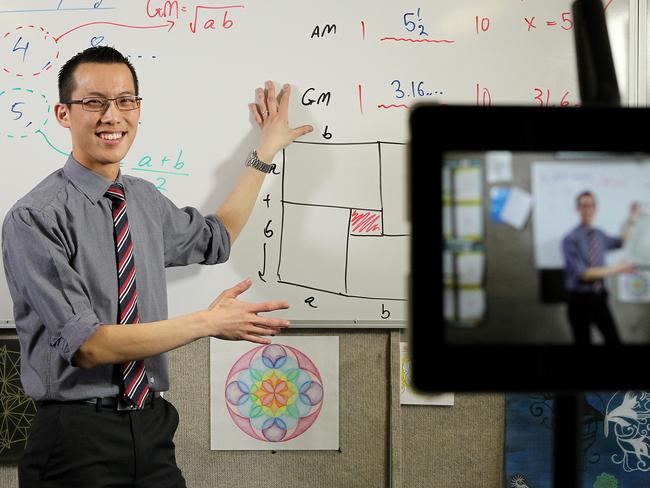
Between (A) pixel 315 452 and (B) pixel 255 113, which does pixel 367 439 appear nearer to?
(A) pixel 315 452

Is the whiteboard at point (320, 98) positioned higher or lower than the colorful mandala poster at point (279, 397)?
higher

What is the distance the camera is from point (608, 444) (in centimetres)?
200

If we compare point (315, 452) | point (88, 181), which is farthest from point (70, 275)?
point (315, 452)

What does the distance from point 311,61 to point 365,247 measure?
1.66 feet

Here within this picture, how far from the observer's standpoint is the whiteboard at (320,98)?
1.98 meters

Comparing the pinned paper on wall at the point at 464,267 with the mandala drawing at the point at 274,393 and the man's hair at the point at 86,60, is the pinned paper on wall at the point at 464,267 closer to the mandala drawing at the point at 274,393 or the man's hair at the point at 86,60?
the man's hair at the point at 86,60

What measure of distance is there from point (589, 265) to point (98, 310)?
1.20 m

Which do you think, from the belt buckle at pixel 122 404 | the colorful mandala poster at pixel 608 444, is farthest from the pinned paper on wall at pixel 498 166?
the colorful mandala poster at pixel 608 444

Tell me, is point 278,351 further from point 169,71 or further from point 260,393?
point 169,71

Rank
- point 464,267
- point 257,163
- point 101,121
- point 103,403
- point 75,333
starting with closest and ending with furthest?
point 464,267 → point 75,333 → point 103,403 → point 101,121 → point 257,163

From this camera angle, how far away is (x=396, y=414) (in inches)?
79.1

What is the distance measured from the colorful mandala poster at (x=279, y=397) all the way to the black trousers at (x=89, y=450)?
0.50 meters

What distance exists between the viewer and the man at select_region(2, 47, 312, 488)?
1.43 metres

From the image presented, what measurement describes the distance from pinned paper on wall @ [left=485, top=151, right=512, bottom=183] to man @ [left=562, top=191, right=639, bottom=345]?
2.0 inches
